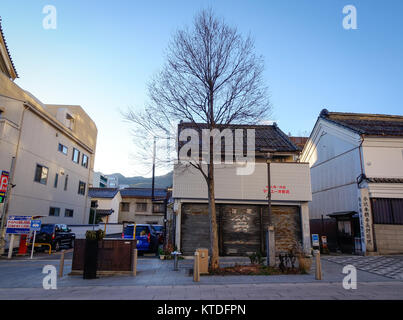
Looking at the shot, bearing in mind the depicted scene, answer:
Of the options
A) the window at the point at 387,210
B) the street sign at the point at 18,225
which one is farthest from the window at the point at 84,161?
the window at the point at 387,210

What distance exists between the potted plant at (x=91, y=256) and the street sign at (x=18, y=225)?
7714 millimetres

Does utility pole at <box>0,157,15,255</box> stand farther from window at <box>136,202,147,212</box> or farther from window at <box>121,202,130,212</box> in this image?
window at <box>121,202,130,212</box>

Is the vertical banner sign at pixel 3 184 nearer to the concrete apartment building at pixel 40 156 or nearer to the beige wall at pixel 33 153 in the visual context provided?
the concrete apartment building at pixel 40 156

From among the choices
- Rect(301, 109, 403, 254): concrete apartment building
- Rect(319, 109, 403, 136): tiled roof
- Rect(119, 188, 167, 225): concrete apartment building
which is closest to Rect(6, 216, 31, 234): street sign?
Rect(301, 109, 403, 254): concrete apartment building

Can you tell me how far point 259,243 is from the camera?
16.1m

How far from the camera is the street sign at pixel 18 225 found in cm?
1537

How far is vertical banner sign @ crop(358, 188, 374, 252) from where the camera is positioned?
17.0m

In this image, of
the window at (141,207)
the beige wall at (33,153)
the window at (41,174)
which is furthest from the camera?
the window at (141,207)

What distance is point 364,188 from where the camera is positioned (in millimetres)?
17750

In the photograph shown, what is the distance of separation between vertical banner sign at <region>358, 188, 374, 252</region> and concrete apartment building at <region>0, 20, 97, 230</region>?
20.2 m

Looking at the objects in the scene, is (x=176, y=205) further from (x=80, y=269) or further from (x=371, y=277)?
(x=371, y=277)

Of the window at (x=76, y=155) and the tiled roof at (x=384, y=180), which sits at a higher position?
the window at (x=76, y=155)

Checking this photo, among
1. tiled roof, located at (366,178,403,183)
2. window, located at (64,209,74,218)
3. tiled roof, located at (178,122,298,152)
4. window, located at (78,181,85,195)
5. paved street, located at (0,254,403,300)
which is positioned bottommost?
paved street, located at (0,254,403,300)

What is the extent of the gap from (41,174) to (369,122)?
89.4ft
